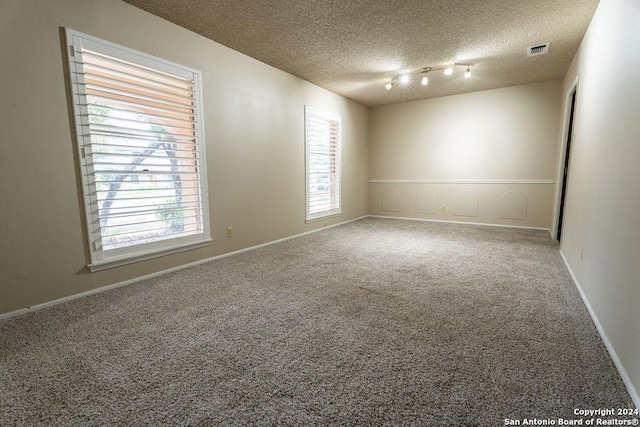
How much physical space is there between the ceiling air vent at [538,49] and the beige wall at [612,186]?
23.2 inches

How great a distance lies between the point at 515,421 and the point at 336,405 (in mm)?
691

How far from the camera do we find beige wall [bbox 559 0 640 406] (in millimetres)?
1386

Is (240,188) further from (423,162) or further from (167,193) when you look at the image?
(423,162)

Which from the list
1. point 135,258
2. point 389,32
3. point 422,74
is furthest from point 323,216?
point 135,258

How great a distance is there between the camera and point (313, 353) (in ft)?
5.11

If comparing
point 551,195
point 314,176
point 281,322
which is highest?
point 314,176

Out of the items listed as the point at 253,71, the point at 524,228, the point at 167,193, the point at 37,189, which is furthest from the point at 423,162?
the point at 37,189

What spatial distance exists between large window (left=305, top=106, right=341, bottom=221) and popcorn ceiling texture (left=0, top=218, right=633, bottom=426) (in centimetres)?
226

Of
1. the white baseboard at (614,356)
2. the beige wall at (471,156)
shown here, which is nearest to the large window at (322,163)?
the beige wall at (471,156)

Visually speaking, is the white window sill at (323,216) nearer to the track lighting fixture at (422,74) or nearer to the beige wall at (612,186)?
the track lighting fixture at (422,74)

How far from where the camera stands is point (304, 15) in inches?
106

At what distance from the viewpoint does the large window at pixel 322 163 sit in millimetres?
4734

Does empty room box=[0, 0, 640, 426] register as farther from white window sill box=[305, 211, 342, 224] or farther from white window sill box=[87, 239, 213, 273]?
white window sill box=[305, 211, 342, 224]

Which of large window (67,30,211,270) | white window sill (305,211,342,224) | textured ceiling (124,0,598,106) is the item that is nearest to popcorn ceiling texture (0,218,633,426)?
large window (67,30,211,270)
